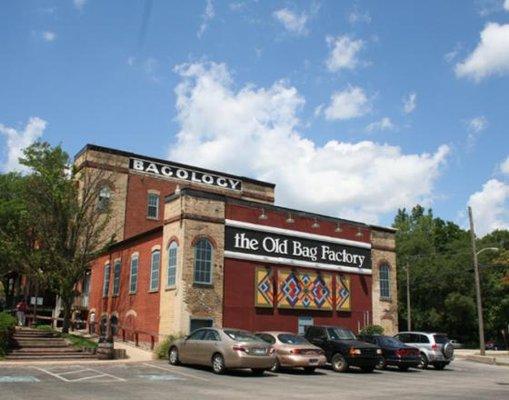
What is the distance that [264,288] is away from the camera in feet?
87.1

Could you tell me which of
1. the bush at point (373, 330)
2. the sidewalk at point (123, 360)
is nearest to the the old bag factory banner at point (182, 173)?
the sidewalk at point (123, 360)

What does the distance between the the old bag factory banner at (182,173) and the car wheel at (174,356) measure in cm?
1926

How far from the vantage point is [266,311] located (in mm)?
26422

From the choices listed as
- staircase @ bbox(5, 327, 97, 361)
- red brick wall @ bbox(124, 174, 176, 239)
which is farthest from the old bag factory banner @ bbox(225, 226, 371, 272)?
red brick wall @ bbox(124, 174, 176, 239)

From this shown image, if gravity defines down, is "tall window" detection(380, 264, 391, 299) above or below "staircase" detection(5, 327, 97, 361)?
above

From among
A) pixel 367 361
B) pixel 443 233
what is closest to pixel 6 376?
pixel 367 361

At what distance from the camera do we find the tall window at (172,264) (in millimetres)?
24477

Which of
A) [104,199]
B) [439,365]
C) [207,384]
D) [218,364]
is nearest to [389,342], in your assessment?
[439,365]

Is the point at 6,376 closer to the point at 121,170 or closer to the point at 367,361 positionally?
the point at 367,361

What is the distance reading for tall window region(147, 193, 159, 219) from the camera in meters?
37.1

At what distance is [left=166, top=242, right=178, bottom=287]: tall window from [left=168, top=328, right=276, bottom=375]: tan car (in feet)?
19.8

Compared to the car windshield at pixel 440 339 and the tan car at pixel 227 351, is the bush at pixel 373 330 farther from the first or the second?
the tan car at pixel 227 351

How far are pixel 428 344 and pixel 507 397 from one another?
10555mm

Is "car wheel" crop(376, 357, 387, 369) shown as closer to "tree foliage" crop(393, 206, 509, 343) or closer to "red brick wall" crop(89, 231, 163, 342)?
"red brick wall" crop(89, 231, 163, 342)
